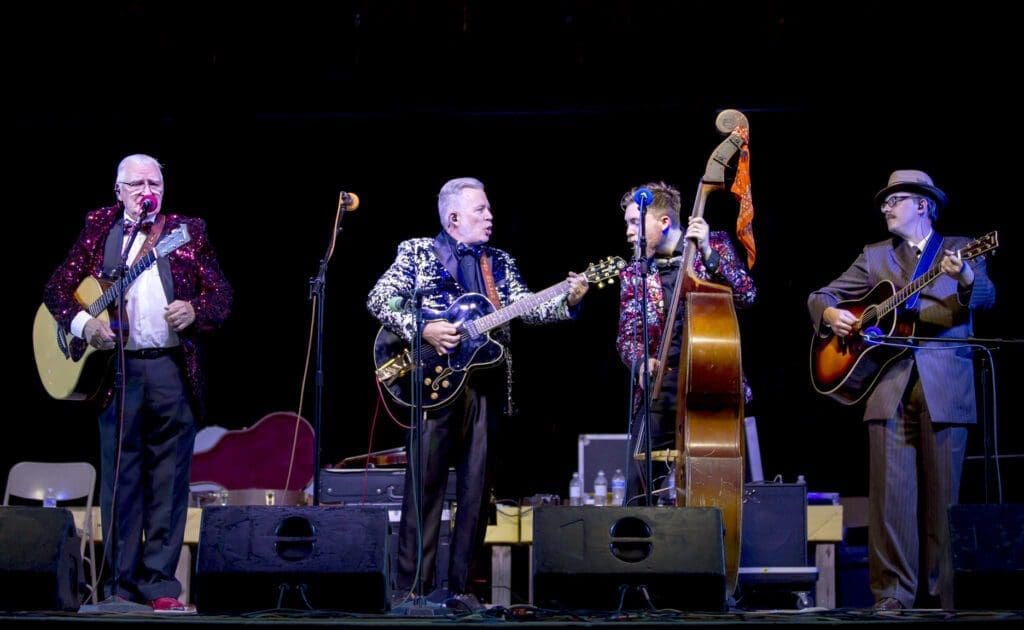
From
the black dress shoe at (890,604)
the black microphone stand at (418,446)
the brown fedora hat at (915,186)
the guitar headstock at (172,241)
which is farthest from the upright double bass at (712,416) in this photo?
the guitar headstock at (172,241)

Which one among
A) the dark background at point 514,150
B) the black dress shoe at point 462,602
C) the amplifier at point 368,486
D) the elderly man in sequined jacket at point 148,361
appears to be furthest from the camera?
the dark background at point 514,150

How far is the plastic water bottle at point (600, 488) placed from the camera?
25.1 ft

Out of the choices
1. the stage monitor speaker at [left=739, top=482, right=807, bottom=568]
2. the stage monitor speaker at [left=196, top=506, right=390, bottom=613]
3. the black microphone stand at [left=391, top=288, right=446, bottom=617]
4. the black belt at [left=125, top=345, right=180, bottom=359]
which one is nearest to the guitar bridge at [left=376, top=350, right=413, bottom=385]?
the black microphone stand at [left=391, top=288, right=446, bottom=617]

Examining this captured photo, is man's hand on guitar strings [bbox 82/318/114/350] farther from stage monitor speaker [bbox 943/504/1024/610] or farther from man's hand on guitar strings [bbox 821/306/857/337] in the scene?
stage monitor speaker [bbox 943/504/1024/610]

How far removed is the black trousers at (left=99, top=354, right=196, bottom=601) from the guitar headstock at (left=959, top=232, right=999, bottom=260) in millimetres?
3554

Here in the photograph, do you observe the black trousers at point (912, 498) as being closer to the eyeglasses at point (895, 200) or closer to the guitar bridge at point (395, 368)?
the eyeglasses at point (895, 200)

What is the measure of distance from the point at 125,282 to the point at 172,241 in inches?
11.4

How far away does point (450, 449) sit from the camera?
5414 mm

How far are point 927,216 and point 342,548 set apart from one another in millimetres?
3161

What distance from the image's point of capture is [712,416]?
16.5 feet

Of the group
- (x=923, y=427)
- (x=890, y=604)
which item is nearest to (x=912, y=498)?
(x=923, y=427)

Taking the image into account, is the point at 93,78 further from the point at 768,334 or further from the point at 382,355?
the point at 768,334

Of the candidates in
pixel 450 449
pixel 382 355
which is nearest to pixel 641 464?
pixel 450 449

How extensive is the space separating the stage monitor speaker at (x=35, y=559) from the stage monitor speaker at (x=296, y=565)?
482 mm
